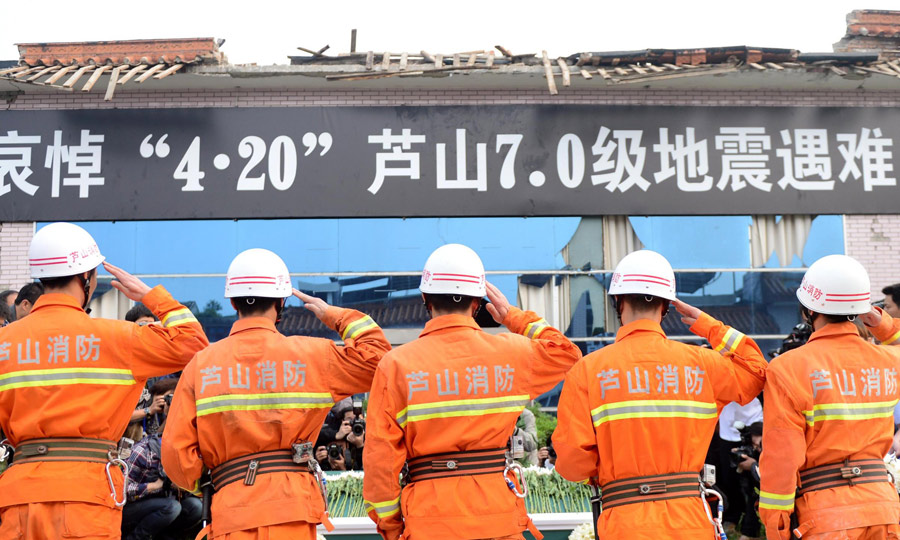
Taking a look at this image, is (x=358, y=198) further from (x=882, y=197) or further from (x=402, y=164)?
(x=882, y=197)

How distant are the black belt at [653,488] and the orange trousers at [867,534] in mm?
683

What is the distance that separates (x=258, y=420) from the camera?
4.25 metres

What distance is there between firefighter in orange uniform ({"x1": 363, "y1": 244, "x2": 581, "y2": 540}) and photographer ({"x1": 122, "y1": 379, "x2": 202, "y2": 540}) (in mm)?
3046

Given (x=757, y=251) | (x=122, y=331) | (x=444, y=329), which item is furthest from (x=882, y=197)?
(x=122, y=331)

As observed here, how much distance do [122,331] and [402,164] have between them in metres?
7.92

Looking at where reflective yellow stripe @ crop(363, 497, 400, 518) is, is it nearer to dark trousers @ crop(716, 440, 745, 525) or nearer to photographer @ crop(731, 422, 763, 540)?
photographer @ crop(731, 422, 763, 540)

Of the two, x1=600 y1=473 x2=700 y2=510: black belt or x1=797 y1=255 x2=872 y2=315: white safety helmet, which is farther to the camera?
x1=797 y1=255 x2=872 y2=315: white safety helmet

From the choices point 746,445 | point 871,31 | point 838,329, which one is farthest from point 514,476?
point 871,31

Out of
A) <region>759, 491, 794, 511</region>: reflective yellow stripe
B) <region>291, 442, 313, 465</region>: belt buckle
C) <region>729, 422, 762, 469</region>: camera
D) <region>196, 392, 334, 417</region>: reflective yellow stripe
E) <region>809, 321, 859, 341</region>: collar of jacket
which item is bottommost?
<region>729, 422, 762, 469</region>: camera

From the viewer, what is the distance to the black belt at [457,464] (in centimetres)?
422

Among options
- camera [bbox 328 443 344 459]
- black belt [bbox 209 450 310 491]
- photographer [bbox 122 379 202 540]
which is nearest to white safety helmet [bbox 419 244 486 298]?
black belt [bbox 209 450 310 491]

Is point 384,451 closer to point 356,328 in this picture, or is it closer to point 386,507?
point 386,507

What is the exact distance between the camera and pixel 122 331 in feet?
14.9

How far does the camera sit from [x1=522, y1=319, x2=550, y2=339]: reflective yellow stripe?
4652mm
